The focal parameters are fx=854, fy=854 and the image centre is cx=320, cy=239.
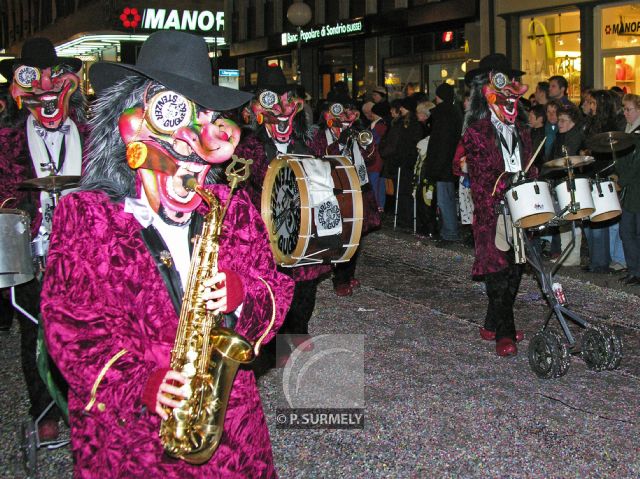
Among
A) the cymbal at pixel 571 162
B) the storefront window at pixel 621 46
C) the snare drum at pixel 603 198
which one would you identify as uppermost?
the storefront window at pixel 621 46

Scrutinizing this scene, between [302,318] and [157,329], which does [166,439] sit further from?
[302,318]

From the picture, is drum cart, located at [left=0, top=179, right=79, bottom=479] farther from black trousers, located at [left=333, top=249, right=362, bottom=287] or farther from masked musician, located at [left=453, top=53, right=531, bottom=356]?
black trousers, located at [left=333, top=249, right=362, bottom=287]

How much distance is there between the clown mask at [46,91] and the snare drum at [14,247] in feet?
3.72

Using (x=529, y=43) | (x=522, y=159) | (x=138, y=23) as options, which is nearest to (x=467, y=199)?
(x=522, y=159)

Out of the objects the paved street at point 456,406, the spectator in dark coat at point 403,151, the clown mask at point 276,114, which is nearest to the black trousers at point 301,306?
the paved street at point 456,406

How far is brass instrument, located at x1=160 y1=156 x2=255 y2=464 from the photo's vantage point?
7.57 ft

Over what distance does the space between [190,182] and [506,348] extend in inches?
172

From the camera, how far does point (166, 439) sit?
2.33 meters

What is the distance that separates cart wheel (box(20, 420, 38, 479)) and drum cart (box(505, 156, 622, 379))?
3338 mm

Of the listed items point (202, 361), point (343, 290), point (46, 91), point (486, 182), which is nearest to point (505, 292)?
point (486, 182)

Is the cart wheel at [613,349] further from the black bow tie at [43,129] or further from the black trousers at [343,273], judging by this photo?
the black bow tie at [43,129]

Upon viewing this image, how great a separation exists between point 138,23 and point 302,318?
101 ft

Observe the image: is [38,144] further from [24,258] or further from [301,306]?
[301,306]

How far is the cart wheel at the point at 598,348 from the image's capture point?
19.6 ft
